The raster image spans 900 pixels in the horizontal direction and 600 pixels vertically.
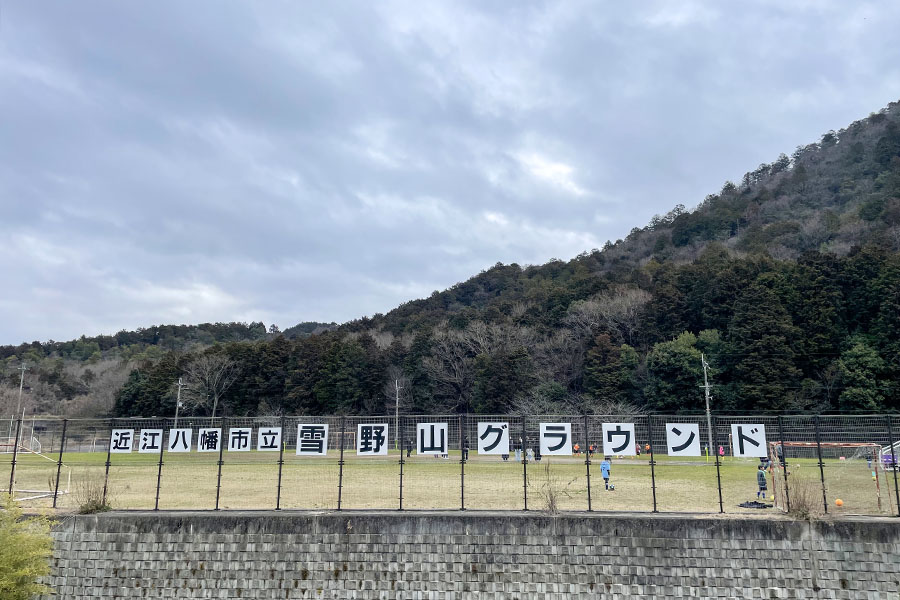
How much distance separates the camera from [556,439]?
1392 cm

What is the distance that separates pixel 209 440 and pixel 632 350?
42.9 metres

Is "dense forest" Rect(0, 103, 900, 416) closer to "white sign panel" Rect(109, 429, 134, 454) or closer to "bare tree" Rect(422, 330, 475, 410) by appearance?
"bare tree" Rect(422, 330, 475, 410)

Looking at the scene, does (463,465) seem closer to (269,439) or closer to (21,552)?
(269,439)

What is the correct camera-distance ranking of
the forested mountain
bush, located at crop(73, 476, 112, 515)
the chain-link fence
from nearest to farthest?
bush, located at crop(73, 476, 112, 515)
the chain-link fence
the forested mountain

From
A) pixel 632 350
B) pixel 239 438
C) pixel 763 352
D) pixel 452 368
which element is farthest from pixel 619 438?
pixel 452 368

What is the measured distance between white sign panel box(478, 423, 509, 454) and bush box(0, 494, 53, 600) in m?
9.49

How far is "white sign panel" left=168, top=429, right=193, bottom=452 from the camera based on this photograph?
50.4 ft

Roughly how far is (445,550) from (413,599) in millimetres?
1142

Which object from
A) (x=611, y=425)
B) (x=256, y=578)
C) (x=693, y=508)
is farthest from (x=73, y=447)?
(x=693, y=508)

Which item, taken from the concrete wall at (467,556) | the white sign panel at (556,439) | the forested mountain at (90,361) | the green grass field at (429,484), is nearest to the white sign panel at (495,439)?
the white sign panel at (556,439)

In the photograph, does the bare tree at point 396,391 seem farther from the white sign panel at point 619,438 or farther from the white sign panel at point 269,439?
the white sign panel at point 619,438

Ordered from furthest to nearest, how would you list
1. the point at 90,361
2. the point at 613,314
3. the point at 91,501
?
the point at 90,361 < the point at 613,314 < the point at 91,501

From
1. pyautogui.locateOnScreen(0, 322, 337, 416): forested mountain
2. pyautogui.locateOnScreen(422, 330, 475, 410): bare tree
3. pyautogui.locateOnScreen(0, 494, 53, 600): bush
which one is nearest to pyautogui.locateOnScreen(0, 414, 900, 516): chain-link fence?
pyautogui.locateOnScreen(0, 494, 53, 600): bush

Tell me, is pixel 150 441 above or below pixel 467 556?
above
